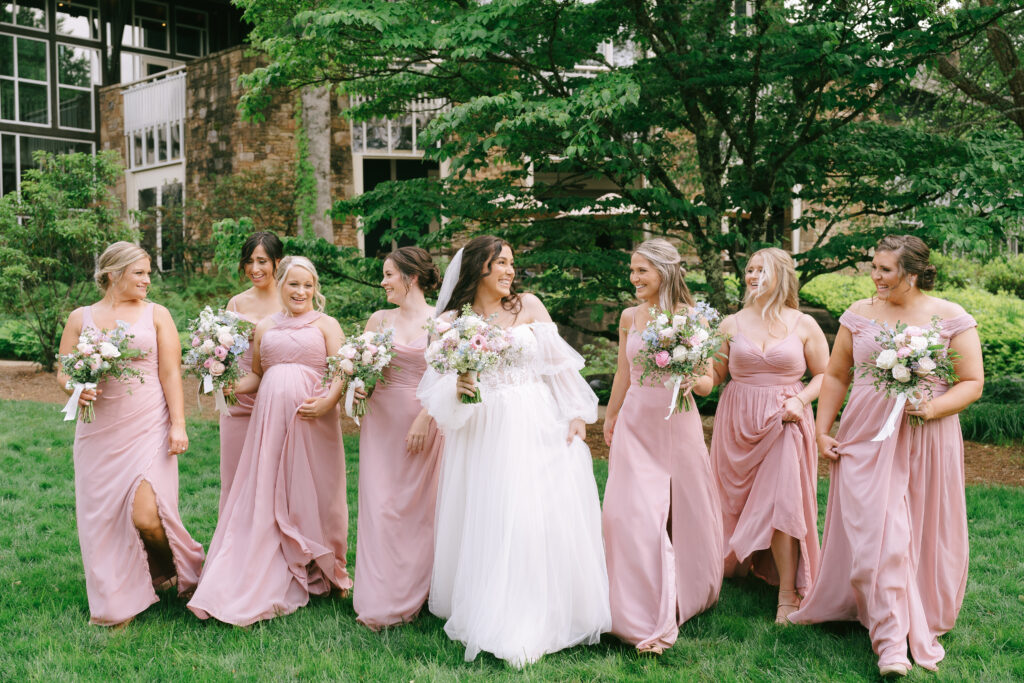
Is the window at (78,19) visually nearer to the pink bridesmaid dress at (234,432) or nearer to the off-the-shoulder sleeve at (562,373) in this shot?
the pink bridesmaid dress at (234,432)

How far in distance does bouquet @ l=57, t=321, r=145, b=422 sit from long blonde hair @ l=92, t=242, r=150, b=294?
35 centimetres

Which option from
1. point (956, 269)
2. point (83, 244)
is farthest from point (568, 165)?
point (956, 269)

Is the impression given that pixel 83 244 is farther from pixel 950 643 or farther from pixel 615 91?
pixel 950 643

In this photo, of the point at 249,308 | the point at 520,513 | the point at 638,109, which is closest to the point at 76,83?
the point at 638,109

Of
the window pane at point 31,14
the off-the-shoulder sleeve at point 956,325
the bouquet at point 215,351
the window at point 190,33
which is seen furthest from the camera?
the window at point 190,33

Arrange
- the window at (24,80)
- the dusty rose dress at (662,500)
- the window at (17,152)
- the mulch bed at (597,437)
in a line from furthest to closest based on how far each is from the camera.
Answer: the window at (24,80)
the window at (17,152)
the mulch bed at (597,437)
the dusty rose dress at (662,500)

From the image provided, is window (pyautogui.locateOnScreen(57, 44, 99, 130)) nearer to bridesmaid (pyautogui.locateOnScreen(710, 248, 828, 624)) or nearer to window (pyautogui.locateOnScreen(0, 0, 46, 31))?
window (pyautogui.locateOnScreen(0, 0, 46, 31))

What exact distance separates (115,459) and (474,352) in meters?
2.43

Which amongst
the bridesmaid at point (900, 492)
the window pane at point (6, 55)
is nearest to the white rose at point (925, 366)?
the bridesmaid at point (900, 492)

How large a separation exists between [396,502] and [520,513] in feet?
3.41

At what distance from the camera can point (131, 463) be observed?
552 cm

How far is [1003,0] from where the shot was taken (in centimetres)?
827

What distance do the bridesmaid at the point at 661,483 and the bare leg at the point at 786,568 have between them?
45cm

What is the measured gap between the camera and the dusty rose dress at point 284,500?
5543 millimetres
